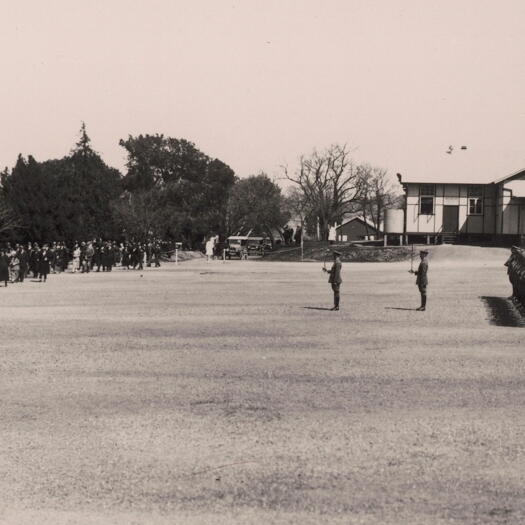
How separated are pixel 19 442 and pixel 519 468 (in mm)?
4711

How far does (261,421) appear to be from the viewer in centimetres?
909

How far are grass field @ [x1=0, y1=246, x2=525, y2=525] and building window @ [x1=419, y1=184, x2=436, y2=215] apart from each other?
4380cm

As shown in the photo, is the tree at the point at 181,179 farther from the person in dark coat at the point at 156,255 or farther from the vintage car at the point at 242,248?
the person in dark coat at the point at 156,255

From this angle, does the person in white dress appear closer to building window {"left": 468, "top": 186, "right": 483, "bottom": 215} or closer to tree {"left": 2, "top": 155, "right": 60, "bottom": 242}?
tree {"left": 2, "top": 155, "right": 60, "bottom": 242}

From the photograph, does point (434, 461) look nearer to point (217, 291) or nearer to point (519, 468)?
point (519, 468)

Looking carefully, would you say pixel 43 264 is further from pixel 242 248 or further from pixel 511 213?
pixel 242 248

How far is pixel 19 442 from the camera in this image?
8180 millimetres

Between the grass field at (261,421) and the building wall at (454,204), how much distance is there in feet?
143

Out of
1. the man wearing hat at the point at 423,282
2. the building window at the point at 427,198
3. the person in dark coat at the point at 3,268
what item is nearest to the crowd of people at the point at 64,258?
the person in dark coat at the point at 3,268

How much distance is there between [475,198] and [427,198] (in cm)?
350

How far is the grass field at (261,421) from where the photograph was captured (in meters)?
6.46

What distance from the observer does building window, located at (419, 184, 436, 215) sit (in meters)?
62.1

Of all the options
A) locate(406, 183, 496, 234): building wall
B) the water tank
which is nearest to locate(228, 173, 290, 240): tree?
the water tank

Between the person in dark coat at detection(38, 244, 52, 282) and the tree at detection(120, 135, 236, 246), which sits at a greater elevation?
the tree at detection(120, 135, 236, 246)
